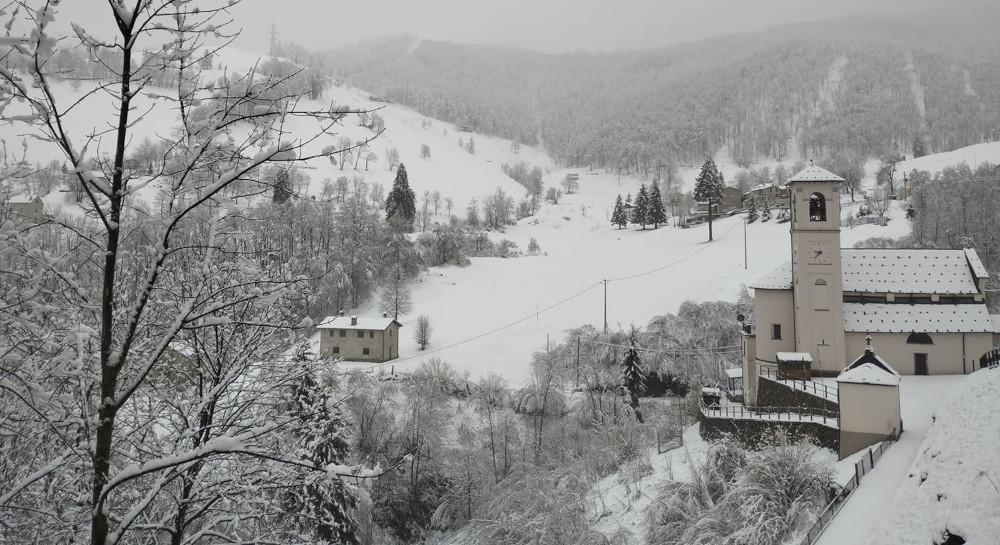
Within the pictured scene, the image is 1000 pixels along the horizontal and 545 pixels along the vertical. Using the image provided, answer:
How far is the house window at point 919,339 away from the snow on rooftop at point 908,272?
2.16m

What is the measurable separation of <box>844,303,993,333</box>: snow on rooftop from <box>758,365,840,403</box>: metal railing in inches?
158

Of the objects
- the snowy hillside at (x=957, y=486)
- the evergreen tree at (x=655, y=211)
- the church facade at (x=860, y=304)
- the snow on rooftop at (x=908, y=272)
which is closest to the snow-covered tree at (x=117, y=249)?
the snowy hillside at (x=957, y=486)

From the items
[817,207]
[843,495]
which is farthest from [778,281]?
[843,495]

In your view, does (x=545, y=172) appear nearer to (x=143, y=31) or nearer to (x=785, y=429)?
(x=785, y=429)

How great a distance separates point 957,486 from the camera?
31.5ft

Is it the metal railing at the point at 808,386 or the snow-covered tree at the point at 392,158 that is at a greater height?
the snow-covered tree at the point at 392,158

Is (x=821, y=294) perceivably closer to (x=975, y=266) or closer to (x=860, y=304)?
(x=860, y=304)

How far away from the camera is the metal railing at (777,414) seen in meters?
20.2

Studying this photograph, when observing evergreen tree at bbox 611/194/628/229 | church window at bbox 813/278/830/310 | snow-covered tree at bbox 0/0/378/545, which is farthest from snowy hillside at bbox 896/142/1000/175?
snow-covered tree at bbox 0/0/378/545

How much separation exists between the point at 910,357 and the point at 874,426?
33.1 ft

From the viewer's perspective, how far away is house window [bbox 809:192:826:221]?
26.3m

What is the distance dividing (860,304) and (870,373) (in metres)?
10.2

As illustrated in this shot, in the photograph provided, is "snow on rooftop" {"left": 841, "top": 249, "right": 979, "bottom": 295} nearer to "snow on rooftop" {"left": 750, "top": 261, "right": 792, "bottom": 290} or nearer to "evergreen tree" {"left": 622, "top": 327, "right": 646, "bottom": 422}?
"snow on rooftop" {"left": 750, "top": 261, "right": 792, "bottom": 290}

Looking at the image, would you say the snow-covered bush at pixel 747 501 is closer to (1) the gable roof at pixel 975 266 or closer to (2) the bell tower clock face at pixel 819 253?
(2) the bell tower clock face at pixel 819 253
